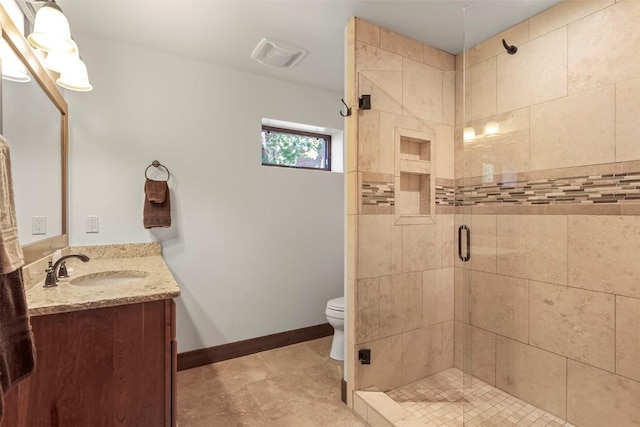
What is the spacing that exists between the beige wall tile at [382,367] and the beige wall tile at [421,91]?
60.4 inches

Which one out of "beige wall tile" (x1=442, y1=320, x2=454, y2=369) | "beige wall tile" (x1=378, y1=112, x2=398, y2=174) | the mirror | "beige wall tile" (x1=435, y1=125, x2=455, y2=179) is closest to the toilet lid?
"beige wall tile" (x1=442, y1=320, x2=454, y2=369)

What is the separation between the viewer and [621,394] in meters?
1.50

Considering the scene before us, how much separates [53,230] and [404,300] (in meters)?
2.18

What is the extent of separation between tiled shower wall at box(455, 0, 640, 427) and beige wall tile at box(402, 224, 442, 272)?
0.24m

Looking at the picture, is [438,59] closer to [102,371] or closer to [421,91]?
[421,91]

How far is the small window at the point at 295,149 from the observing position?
9.11ft

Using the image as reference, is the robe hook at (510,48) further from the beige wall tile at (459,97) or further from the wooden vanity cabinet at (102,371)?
the wooden vanity cabinet at (102,371)

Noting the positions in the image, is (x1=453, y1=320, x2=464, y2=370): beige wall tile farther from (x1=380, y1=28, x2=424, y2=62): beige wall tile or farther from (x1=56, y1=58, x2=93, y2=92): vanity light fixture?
(x1=56, y1=58, x2=93, y2=92): vanity light fixture

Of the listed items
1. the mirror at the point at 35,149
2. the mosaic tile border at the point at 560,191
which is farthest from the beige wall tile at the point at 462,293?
the mirror at the point at 35,149

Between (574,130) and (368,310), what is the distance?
155 cm

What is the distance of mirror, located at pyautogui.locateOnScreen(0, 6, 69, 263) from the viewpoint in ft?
4.25

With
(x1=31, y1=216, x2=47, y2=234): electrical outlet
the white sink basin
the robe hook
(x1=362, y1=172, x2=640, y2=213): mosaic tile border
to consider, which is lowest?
the white sink basin

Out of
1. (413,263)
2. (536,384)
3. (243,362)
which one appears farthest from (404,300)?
(243,362)

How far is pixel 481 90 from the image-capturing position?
2137 mm
